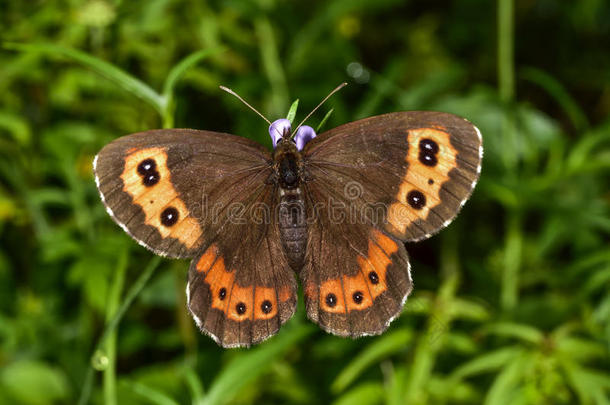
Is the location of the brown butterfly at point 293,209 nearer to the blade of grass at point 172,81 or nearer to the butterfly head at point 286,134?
the butterfly head at point 286,134

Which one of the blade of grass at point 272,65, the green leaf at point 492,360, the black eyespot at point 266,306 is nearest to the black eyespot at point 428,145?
the black eyespot at point 266,306

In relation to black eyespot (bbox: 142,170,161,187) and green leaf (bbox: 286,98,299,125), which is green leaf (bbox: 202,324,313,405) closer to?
black eyespot (bbox: 142,170,161,187)

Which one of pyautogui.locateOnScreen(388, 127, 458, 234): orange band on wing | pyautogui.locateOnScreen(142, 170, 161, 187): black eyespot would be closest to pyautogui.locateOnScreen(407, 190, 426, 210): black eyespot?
pyautogui.locateOnScreen(388, 127, 458, 234): orange band on wing

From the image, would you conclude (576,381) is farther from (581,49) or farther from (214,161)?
(581,49)

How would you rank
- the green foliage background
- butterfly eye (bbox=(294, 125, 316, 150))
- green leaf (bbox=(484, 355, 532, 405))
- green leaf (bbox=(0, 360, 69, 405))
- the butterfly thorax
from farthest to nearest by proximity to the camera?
1. green leaf (bbox=(0, 360, 69, 405))
2. the green foliage background
3. green leaf (bbox=(484, 355, 532, 405))
4. butterfly eye (bbox=(294, 125, 316, 150))
5. the butterfly thorax

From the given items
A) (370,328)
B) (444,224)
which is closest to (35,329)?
(370,328)

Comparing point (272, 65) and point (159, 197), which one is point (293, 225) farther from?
point (272, 65)

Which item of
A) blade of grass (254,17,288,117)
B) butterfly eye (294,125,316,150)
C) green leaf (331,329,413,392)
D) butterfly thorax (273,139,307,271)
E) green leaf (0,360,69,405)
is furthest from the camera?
blade of grass (254,17,288,117)
